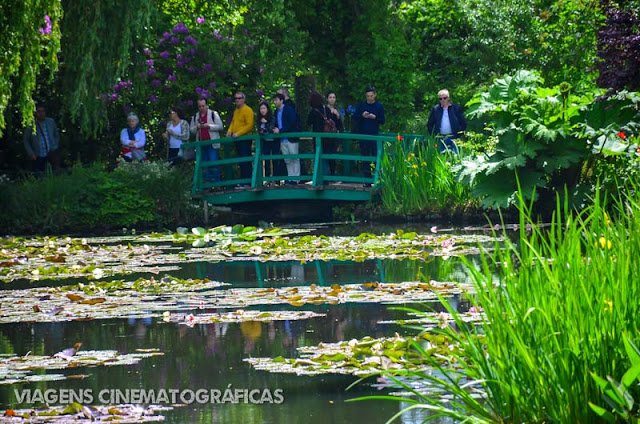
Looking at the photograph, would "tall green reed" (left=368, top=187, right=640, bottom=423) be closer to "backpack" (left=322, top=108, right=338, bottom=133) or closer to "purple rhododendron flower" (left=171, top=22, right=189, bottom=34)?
"backpack" (left=322, top=108, right=338, bottom=133)

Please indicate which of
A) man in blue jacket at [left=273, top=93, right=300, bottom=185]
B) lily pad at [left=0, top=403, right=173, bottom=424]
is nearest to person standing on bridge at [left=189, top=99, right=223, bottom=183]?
man in blue jacket at [left=273, top=93, right=300, bottom=185]

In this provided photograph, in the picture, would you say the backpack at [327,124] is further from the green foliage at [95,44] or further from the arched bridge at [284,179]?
the green foliage at [95,44]

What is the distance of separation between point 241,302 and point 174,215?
37.5 ft

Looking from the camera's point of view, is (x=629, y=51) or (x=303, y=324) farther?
(x=629, y=51)

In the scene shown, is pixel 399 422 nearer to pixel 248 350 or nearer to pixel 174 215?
pixel 248 350

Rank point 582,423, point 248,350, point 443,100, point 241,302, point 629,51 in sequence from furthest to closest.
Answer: point 443,100, point 629,51, point 241,302, point 248,350, point 582,423

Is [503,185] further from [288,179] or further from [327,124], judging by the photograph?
[288,179]

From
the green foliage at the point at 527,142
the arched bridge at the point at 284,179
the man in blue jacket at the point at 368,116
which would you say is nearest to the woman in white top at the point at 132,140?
the arched bridge at the point at 284,179

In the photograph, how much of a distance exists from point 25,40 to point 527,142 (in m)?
6.97

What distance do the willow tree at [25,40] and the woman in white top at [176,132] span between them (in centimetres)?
865

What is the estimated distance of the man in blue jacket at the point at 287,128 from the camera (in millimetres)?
20625

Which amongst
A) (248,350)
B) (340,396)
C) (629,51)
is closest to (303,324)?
(248,350)

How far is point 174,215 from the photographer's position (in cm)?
2056

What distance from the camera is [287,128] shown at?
20953mm
